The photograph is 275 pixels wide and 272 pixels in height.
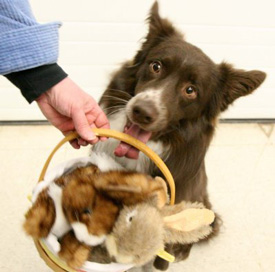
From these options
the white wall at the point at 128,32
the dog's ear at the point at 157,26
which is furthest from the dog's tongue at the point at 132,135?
the white wall at the point at 128,32

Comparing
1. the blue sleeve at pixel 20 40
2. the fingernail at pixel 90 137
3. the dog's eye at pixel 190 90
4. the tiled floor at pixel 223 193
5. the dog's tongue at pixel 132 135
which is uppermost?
the blue sleeve at pixel 20 40

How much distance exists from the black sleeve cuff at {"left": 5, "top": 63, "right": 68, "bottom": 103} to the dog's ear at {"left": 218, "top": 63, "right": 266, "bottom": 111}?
0.70m

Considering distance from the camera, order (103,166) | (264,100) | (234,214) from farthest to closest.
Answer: (264,100) → (234,214) → (103,166)

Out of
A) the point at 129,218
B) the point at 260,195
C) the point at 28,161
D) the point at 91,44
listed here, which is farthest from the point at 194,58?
the point at 28,161

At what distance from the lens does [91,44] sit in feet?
7.05

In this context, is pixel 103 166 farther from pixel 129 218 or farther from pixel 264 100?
pixel 264 100

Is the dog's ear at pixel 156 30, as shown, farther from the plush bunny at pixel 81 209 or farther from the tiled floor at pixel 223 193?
the tiled floor at pixel 223 193

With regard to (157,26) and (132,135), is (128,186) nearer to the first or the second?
(132,135)

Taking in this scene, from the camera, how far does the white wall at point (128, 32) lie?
1.98 meters

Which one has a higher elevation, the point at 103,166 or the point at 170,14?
the point at 170,14

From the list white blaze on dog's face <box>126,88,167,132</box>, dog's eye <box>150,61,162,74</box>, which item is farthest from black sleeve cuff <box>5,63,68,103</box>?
dog's eye <box>150,61,162,74</box>

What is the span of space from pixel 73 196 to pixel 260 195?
5.24ft

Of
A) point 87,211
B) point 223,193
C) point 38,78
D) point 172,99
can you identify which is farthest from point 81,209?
point 223,193

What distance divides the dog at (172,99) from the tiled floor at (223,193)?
0.51 meters
